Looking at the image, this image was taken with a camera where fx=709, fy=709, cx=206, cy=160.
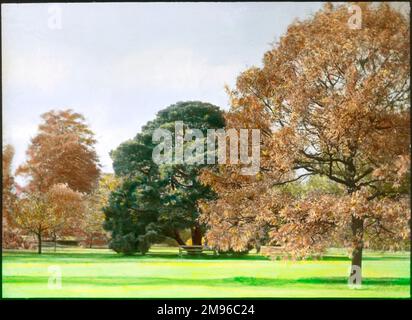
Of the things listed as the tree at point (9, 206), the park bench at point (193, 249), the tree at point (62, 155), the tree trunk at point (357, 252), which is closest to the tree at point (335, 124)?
the tree trunk at point (357, 252)

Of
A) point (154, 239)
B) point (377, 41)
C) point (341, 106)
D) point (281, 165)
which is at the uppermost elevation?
point (377, 41)

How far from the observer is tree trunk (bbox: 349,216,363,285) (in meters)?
6.83

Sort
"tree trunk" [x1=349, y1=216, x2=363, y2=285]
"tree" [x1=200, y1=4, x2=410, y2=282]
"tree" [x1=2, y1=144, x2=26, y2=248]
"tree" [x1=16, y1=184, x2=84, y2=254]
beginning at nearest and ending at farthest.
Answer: "tree" [x1=200, y1=4, x2=410, y2=282], "tree trunk" [x1=349, y1=216, x2=363, y2=285], "tree" [x1=2, y1=144, x2=26, y2=248], "tree" [x1=16, y1=184, x2=84, y2=254]

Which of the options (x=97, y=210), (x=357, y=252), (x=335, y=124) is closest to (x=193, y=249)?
(x=97, y=210)

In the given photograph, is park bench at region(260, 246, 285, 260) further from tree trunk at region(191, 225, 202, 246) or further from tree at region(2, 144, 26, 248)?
tree at region(2, 144, 26, 248)

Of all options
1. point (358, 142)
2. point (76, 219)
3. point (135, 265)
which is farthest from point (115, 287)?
point (358, 142)

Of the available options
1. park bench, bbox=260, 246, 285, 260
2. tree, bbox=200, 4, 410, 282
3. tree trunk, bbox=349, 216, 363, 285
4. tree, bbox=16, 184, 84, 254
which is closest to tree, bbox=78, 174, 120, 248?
tree, bbox=16, 184, 84, 254

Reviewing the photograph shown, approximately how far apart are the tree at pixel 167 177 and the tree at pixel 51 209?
40 centimetres

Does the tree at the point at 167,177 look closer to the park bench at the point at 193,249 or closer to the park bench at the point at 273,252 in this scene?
the park bench at the point at 193,249

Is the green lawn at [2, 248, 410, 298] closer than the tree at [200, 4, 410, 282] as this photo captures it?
No

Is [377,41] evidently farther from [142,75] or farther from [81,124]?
[81,124]

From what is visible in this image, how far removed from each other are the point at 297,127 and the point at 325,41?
2.85 feet

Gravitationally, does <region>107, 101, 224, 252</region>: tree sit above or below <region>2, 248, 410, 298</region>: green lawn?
above

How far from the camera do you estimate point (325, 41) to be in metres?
6.82
